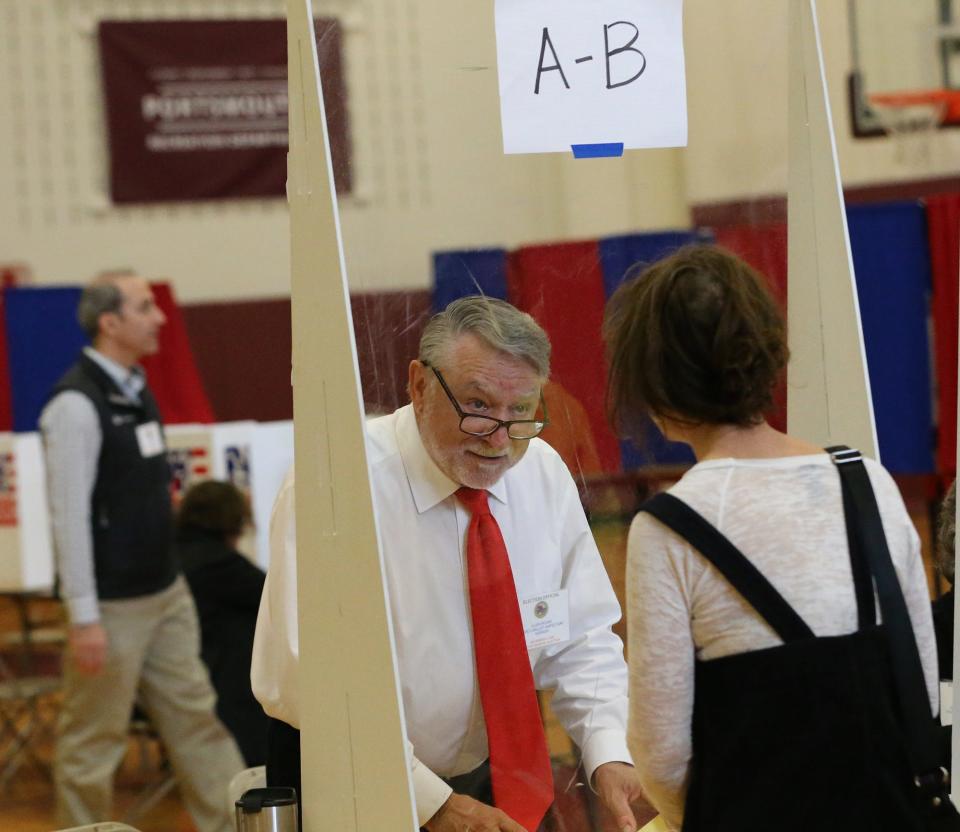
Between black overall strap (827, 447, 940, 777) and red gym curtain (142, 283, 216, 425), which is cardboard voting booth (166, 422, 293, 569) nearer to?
red gym curtain (142, 283, 216, 425)

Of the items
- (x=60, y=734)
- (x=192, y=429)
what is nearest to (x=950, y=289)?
(x=192, y=429)

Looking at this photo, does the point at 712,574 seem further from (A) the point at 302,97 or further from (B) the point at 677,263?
(A) the point at 302,97

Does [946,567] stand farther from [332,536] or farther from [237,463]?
[237,463]

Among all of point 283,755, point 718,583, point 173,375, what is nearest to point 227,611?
point 173,375

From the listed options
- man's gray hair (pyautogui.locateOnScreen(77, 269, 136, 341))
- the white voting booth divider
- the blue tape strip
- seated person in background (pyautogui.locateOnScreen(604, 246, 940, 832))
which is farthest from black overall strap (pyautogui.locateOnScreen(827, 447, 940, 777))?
the white voting booth divider

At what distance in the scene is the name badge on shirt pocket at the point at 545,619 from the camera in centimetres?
123

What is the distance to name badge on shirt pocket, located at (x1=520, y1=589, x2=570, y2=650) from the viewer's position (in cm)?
123

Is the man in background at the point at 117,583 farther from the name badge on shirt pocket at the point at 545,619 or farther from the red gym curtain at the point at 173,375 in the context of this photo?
the name badge on shirt pocket at the point at 545,619

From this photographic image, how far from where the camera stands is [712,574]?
1066 mm

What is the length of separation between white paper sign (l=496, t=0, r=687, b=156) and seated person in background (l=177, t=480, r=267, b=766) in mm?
2508

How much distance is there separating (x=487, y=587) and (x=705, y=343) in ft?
1.04

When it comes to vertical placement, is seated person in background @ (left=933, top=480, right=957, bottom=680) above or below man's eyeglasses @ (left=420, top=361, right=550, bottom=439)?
below

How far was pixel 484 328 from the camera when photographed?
122cm

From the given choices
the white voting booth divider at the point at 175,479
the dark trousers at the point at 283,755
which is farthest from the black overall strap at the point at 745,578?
the white voting booth divider at the point at 175,479
